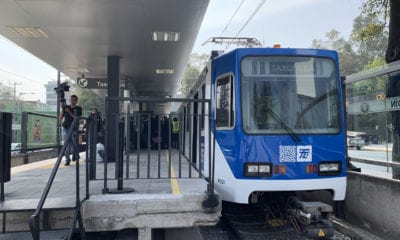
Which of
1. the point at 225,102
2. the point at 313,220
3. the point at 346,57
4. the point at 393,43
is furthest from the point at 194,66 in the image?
the point at 313,220

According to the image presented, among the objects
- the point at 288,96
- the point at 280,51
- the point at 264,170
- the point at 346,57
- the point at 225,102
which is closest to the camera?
the point at 264,170

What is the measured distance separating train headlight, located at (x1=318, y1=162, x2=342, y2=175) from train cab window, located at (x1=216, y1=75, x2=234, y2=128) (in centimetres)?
155

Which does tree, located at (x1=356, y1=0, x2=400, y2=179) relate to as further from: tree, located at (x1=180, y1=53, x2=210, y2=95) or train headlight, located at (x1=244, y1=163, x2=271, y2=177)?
tree, located at (x1=180, y1=53, x2=210, y2=95)

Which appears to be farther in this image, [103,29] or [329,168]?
[103,29]

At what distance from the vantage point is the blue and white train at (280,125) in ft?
19.6

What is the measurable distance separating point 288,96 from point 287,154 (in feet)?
3.05

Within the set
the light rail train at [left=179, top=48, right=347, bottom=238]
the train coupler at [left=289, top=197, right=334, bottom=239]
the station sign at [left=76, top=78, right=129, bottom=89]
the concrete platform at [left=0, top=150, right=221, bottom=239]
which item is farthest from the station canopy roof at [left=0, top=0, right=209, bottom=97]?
the train coupler at [left=289, top=197, right=334, bottom=239]

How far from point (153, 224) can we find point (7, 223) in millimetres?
1682

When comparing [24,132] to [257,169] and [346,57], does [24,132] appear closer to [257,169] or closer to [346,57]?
[257,169]

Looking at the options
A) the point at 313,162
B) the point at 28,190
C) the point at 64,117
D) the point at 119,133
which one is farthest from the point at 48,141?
the point at 313,162

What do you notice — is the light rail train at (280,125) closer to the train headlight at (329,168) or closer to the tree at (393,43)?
the train headlight at (329,168)

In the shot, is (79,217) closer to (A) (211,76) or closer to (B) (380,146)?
(A) (211,76)

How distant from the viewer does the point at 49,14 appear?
821cm

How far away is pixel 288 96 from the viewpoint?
20.4 ft
